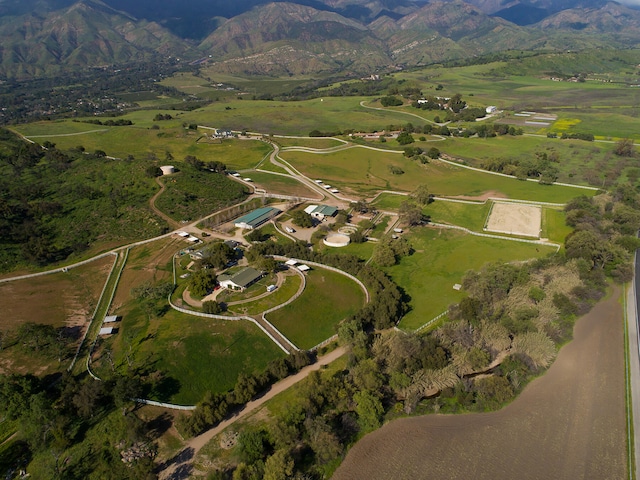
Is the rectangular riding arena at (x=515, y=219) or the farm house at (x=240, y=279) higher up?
the farm house at (x=240, y=279)

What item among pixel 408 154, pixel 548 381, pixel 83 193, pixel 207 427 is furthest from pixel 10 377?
pixel 408 154

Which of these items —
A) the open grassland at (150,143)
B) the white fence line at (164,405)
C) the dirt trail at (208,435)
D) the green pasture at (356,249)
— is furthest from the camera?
the open grassland at (150,143)

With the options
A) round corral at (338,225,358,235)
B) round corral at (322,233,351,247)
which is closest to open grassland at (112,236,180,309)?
round corral at (322,233,351,247)

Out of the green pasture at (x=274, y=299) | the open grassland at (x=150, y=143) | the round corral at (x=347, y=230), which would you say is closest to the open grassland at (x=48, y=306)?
the green pasture at (x=274, y=299)

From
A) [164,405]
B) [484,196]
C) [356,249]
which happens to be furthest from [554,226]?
[164,405]

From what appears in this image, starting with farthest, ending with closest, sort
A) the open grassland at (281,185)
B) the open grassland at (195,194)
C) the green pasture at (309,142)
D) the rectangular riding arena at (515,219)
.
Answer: the green pasture at (309,142) → the open grassland at (281,185) → the open grassland at (195,194) → the rectangular riding arena at (515,219)

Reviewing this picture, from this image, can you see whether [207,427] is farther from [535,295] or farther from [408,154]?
[408,154]

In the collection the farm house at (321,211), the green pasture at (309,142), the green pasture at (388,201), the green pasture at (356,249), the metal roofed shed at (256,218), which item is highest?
the green pasture at (309,142)

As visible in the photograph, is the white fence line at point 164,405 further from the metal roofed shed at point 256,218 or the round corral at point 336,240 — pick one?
the metal roofed shed at point 256,218

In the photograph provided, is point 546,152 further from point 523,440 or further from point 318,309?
point 523,440
